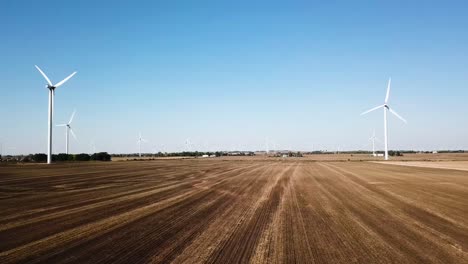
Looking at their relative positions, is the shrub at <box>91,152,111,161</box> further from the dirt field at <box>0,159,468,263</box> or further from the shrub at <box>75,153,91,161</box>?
the dirt field at <box>0,159,468,263</box>

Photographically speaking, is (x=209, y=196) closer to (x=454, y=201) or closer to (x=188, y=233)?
(x=188, y=233)

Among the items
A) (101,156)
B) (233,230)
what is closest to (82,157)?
(101,156)

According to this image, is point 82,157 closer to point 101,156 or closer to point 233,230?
point 101,156

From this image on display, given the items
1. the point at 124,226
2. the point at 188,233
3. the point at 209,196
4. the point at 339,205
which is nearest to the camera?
the point at 188,233

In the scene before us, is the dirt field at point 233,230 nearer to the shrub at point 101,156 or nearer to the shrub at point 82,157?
the shrub at point 82,157

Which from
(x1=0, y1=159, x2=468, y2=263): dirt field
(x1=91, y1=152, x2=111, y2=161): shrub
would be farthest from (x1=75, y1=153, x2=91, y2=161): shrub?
(x1=0, y1=159, x2=468, y2=263): dirt field

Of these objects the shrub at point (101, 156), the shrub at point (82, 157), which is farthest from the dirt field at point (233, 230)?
the shrub at point (101, 156)

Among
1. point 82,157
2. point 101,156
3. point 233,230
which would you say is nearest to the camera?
point 233,230

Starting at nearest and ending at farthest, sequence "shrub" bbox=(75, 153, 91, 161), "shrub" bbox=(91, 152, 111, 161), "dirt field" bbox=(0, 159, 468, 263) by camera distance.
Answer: "dirt field" bbox=(0, 159, 468, 263), "shrub" bbox=(75, 153, 91, 161), "shrub" bbox=(91, 152, 111, 161)

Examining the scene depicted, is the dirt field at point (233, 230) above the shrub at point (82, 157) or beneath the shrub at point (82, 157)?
beneath

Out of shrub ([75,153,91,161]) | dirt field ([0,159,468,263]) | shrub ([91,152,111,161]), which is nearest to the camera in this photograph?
dirt field ([0,159,468,263])

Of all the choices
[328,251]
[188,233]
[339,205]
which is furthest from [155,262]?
[339,205]
